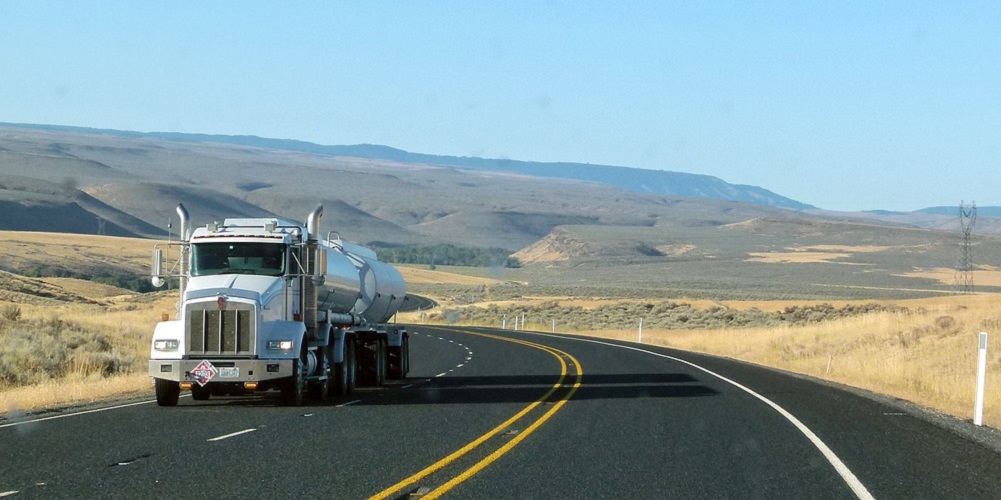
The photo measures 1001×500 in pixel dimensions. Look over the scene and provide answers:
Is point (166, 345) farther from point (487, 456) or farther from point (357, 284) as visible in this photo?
point (487, 456)

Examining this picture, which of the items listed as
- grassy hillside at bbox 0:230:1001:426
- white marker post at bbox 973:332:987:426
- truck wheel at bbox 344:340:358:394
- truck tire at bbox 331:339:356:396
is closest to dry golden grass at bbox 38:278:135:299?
grassy hillside at bbox 0:230:1001:426

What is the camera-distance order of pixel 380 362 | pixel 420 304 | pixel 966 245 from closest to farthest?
1. pixel 380 362
2. pixel 420 304
3. pixel 966 245

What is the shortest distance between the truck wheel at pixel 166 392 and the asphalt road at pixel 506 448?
0.49 metres

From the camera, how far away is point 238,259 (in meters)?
22.5

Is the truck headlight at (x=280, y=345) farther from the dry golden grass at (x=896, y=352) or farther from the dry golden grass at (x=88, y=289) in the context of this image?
the dry golden grass at (x=88, y=289)

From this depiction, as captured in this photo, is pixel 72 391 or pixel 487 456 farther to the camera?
pixel 72 391

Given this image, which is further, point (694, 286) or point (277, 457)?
point (694, 286)

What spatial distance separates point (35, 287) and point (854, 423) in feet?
188

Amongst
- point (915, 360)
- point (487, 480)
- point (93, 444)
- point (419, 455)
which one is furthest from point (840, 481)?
point (915, 360)

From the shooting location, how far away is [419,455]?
47.4 feet

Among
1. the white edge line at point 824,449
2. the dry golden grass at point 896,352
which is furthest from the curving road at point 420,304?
the white edge line at point 824,449

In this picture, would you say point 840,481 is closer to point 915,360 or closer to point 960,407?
point 960,407

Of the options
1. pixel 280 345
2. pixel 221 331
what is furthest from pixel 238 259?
pixel 280 345

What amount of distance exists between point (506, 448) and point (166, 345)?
806 centimetres
